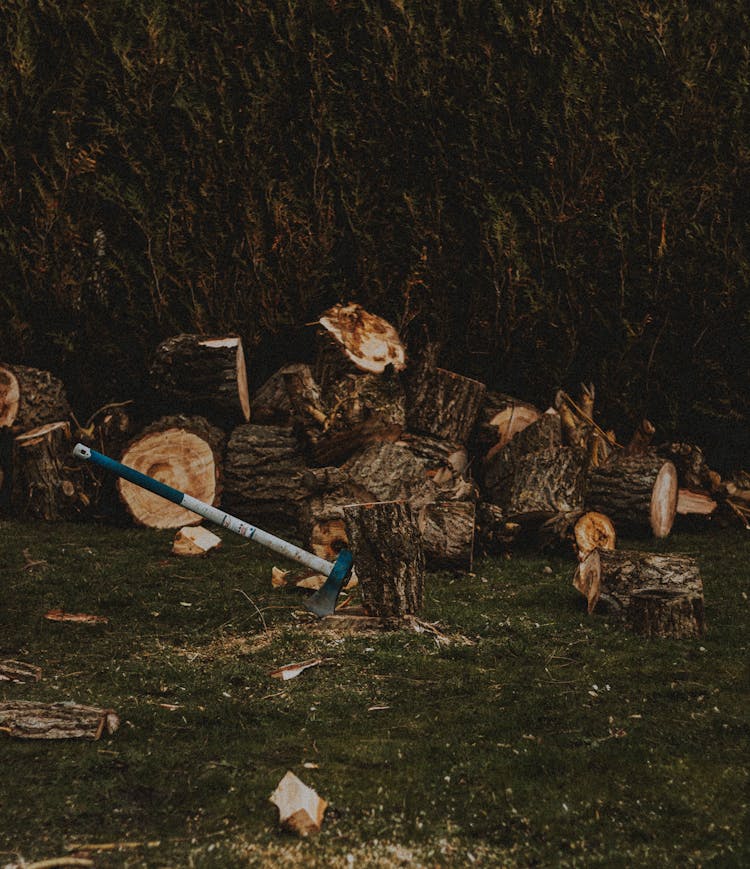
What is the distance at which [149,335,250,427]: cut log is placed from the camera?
6949 mm

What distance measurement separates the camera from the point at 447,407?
279 inches

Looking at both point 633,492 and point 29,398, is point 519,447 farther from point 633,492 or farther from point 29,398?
point 29,398

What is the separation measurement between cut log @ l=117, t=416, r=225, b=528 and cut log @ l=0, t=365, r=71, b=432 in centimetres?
88

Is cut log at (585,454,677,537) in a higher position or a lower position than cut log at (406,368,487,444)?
lower

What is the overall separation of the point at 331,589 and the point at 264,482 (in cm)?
237

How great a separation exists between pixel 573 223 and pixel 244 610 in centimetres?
427

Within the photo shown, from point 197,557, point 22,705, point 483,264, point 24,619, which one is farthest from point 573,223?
point 22,705

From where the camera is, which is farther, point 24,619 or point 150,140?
point 150,140

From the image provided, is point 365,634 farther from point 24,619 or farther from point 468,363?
point 468,363

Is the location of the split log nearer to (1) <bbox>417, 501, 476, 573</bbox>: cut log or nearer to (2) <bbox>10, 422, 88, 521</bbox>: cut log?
(1) <bbox>417, 501, 476, 573</bbox>: cut log

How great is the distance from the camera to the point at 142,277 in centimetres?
752

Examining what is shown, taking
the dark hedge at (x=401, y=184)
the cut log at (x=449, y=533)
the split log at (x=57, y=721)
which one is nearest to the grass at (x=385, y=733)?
the split log at (x=57, y=721)

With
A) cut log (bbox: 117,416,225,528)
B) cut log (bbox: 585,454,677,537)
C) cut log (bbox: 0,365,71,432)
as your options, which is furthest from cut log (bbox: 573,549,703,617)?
cut log (bbox: 0,365,71,432)

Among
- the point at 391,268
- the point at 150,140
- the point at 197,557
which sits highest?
Result: the point at 150,140
